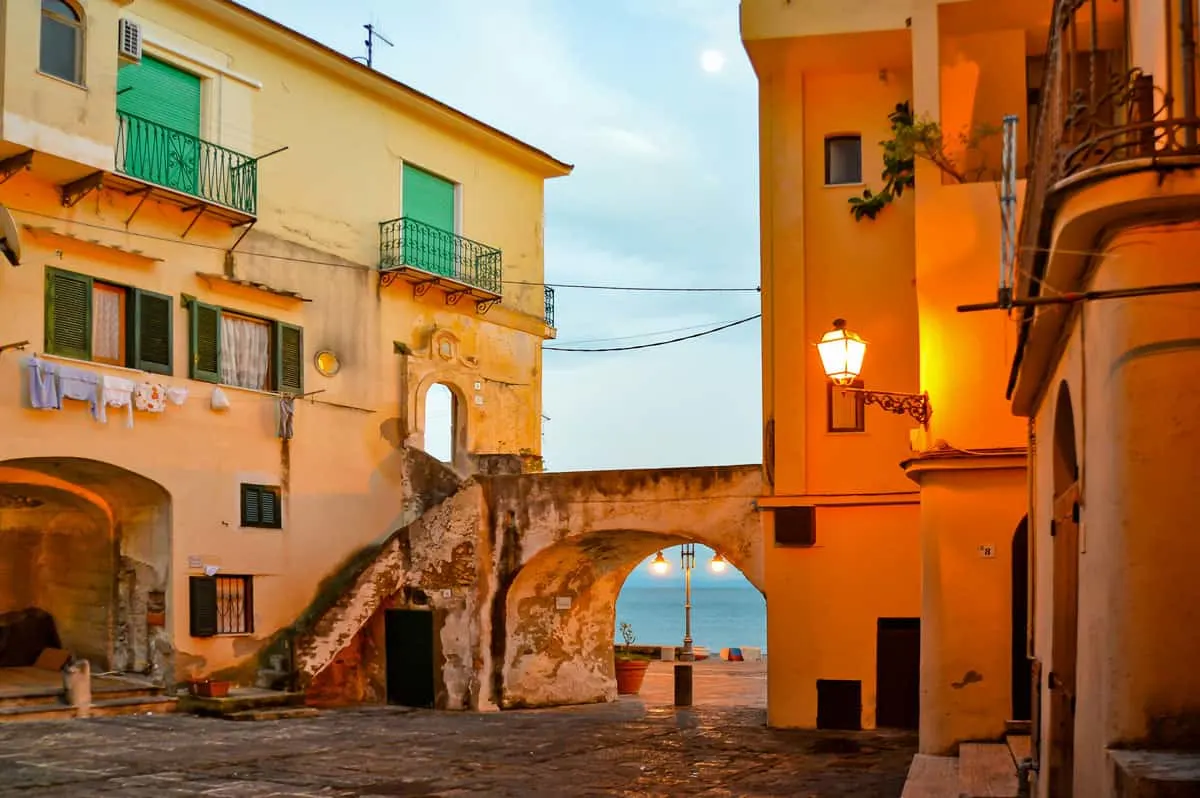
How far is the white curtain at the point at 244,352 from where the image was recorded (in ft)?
69.7

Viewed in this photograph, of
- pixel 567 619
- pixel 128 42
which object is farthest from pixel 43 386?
pixel 567 619

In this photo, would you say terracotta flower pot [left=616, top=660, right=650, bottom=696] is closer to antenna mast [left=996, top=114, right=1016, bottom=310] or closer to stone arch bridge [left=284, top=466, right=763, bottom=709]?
stone arch bridge [left=284, top=466, right=763, bottom=709]

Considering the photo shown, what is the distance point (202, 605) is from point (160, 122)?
7.28 metres

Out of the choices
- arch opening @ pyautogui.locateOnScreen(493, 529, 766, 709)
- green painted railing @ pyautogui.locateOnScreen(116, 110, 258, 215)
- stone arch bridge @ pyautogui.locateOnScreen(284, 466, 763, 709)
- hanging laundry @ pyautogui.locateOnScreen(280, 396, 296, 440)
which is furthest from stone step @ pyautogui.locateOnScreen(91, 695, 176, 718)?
green painted railing @ pyautogui.locateOnScreen(116, 110, 258, 215)

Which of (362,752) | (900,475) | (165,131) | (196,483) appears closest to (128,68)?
(165,131)

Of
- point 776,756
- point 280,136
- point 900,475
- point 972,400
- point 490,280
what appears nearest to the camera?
point 972,400

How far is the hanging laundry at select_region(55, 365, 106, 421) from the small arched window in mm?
3880

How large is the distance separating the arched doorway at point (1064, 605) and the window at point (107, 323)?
47.1ft

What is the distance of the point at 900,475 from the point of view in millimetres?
17391

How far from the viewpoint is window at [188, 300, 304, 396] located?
20625mm

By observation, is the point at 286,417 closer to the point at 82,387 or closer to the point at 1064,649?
the point at 82,387

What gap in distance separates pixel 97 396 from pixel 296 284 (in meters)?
4.59

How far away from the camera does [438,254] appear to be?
25.1 m

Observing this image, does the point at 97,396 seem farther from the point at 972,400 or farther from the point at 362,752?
the point at 972,400
